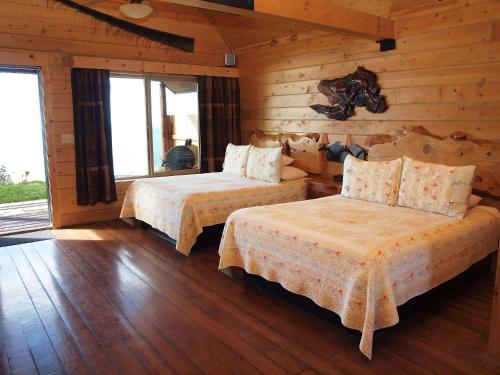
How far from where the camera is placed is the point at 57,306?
2.76m

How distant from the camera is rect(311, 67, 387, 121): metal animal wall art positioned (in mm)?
3996

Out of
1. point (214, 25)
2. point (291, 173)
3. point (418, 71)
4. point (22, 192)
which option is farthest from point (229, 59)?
point (22, 192)

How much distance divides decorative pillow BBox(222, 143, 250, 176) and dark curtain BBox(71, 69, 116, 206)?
1.48 meters

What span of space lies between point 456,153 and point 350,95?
128cm

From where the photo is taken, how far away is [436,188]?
2965 mm

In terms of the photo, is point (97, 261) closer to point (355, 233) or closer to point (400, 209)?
point (355, 233)

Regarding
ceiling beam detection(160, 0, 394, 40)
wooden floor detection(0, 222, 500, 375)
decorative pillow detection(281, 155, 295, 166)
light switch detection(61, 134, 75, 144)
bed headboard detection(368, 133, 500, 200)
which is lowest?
wooden floor detection(0, 222, 500, 375)

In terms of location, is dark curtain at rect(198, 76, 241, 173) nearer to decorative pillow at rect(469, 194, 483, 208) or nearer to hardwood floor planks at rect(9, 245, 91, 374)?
hardwood floor planks at rect(9, 245, 91, 374)

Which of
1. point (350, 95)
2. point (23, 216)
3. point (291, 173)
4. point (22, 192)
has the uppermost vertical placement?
point (350, 95)

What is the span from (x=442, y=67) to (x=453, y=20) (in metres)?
0.38

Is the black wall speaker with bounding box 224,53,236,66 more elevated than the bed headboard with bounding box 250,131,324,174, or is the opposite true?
the black wall speaker with bounding box 224,53,236,66

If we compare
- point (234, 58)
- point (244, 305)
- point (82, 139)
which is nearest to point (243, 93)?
point (234, 58)

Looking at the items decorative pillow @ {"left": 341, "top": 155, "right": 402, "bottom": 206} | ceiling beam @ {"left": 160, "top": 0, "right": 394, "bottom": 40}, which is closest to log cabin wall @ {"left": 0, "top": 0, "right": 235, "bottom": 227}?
ceiling beam @ {"left": 160, "top": 0, "right": 394, "bottom": 40}

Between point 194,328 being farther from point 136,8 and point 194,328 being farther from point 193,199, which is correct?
point 136,8
